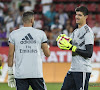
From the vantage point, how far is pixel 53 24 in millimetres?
15797

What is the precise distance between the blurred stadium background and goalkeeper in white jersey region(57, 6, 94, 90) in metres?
4.53

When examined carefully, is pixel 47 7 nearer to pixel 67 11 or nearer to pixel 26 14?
pixel 67 11

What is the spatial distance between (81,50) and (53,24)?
33.2 ft

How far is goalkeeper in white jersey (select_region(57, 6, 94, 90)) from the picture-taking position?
5.75m

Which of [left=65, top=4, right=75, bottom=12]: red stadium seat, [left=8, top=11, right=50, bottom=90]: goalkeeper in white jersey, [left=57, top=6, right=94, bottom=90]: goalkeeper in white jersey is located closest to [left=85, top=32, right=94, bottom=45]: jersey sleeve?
[left=57, top=6, right=94, bottom=90]: goalkeeper in white jersey

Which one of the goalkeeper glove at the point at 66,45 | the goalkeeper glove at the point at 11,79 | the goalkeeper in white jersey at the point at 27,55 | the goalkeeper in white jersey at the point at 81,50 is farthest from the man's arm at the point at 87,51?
the goalkeeper glove at the point at 11,79

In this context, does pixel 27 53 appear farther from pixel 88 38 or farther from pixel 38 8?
pixel 38 8

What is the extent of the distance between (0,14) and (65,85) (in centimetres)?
1115

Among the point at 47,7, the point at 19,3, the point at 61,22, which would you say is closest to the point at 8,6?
the point at 19,3

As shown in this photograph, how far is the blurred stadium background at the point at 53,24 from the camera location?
40.8ft

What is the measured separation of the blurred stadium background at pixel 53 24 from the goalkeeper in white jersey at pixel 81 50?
4.53 meters

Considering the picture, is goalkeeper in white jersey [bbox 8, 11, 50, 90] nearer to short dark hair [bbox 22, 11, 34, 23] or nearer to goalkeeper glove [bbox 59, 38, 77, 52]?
short dark hair [bbox 22, 11, 34, 23]

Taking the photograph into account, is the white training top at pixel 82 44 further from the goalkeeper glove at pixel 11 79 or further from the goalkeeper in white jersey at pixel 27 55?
the goalkeeper glove at pixel 11 79

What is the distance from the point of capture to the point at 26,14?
5527 mm
